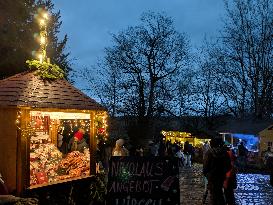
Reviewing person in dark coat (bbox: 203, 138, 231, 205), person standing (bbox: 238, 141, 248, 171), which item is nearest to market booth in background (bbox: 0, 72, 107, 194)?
person in dark coat (bbox: 203, 138, 231, 205)

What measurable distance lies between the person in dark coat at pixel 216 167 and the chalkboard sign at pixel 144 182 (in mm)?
3444

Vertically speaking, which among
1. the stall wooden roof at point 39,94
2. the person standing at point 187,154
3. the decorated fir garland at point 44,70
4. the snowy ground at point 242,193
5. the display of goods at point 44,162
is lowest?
the snowy ground at point 242,193

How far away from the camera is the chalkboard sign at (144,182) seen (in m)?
7.59

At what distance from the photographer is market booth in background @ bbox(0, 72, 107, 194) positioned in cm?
1020

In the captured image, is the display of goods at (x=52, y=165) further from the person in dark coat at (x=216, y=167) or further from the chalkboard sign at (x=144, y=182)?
the chalkboard sign at (x=144, y=182)

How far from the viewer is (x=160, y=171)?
7723mm

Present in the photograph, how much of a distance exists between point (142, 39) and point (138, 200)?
127 feet

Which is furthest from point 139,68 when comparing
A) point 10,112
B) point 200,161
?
point 10,112

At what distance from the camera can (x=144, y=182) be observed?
7711mm

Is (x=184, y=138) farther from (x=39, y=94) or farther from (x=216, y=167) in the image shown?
(x=39, y=94)

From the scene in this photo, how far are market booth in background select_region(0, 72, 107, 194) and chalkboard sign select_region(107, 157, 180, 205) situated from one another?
313cm

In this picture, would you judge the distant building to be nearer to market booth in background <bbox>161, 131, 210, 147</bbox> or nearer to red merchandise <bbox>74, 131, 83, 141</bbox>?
market booth in background <bbox>161, 131, 210, 147</bbox>

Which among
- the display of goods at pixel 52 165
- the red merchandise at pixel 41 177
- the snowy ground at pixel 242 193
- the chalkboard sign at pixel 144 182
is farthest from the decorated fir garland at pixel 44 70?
the snowy ground at pixel 242 193

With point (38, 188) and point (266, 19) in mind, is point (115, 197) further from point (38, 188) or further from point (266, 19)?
point (266, 19)
